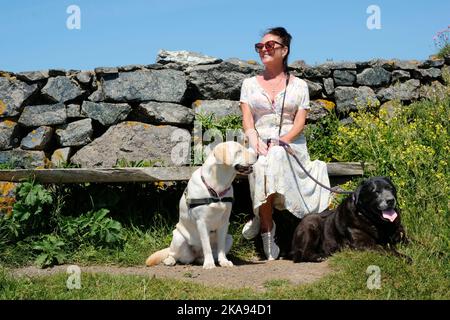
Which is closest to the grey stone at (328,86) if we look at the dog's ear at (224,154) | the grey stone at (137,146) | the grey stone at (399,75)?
the grey stone at (399,75)

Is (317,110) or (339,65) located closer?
(317,110)

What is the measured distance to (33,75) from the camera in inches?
303

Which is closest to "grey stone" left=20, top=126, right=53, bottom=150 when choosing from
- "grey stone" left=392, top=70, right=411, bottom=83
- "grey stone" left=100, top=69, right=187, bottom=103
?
"grey stone" left=100, top=69, right=187, bottom=103

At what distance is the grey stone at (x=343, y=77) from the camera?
8273 millimetres

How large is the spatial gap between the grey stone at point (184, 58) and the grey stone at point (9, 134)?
2164 millimetres

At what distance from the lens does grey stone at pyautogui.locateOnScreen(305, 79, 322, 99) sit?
8.08 meters

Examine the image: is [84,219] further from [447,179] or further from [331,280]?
[447,179]

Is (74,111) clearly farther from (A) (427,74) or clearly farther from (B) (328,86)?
(A) (427,74)

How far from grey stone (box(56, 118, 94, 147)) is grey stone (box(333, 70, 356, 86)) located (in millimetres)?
3569

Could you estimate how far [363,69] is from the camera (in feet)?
27.7

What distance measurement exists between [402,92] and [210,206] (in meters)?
4.47

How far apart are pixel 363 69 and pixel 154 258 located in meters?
4.59

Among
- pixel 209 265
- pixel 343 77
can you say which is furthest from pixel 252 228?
pixel 343 77

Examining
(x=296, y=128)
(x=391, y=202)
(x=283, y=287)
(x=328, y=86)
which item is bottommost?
(x=283, y=287)
